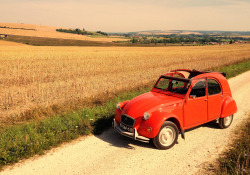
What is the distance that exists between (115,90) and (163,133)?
20.1ft

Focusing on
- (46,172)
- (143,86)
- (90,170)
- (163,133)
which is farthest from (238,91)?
(46,172)

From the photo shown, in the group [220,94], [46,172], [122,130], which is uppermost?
[220,94]

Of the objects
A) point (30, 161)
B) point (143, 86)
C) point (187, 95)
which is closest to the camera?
point (30, 161)

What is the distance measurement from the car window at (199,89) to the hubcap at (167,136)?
54.4 inches

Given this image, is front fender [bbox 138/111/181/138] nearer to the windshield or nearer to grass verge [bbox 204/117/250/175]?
the windshield

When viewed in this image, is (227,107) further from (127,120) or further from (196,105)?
(127,120)

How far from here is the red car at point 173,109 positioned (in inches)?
210

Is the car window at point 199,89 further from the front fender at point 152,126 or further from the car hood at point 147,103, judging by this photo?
the front fender at point 152,126

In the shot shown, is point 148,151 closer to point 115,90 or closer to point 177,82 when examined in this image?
point 177,82

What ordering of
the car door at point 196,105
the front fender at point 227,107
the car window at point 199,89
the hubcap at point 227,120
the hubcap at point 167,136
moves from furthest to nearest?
the hubcap at point 227,120 → the front fender at point 227,107 → the car window at point 199,89 → the car door at point 196,105 → the hubcap at point 167,136

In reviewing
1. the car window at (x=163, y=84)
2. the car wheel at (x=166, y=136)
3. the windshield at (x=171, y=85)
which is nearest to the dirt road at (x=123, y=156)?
the car wheel at (x=166, y=136)

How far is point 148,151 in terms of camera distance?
5.43 metres

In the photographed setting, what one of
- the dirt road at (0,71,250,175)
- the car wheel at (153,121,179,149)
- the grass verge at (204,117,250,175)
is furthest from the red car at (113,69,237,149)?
the grass verge at (204,117,250,175)

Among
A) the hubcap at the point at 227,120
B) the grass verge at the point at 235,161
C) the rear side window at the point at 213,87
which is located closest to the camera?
the grass verge at the point at 235,161
